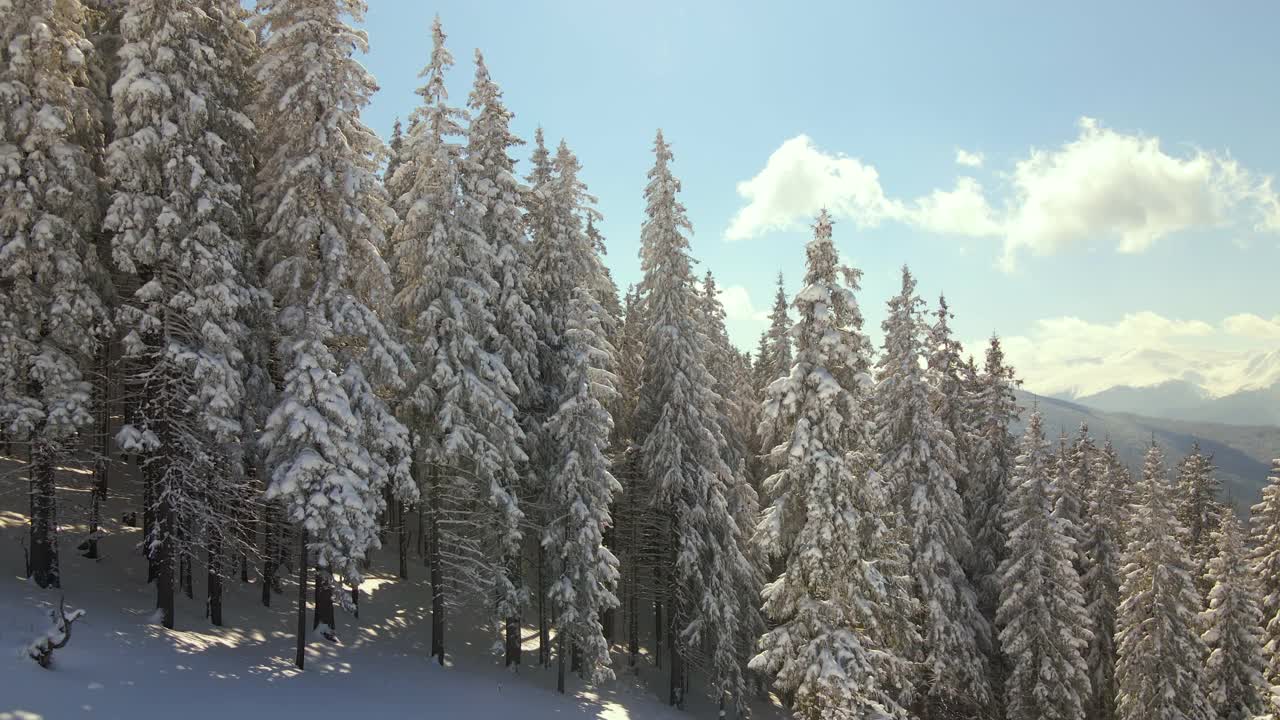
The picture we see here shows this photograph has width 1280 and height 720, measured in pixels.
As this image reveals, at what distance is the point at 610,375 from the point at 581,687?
11.6m

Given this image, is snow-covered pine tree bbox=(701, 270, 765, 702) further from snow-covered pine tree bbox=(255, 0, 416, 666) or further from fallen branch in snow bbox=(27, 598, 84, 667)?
fallen branch in snow bbox=(27, 598, 84, 667)

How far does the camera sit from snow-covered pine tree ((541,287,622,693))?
22.9 meters

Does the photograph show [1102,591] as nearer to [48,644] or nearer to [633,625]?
[633,625]

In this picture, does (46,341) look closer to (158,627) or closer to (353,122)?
(158,627)

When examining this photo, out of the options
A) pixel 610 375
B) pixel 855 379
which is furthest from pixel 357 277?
pixel 855 379

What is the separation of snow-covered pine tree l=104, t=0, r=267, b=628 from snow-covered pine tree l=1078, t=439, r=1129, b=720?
36094 millimetres

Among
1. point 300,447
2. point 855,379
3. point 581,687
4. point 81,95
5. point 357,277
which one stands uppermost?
point 81,95

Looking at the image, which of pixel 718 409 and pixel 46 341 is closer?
pixel 46 341

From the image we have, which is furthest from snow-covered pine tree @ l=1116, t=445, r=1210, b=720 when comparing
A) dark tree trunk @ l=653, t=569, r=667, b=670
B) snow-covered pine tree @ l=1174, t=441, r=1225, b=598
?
dark tree trunk @ l=653, t=569, r=667, b=670

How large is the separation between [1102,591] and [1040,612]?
9.24 metres

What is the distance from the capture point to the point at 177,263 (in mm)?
17328

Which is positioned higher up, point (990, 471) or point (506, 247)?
point (506, 247)

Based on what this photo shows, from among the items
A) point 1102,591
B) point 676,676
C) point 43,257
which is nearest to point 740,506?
point 676,676

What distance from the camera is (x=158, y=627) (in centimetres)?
1672
